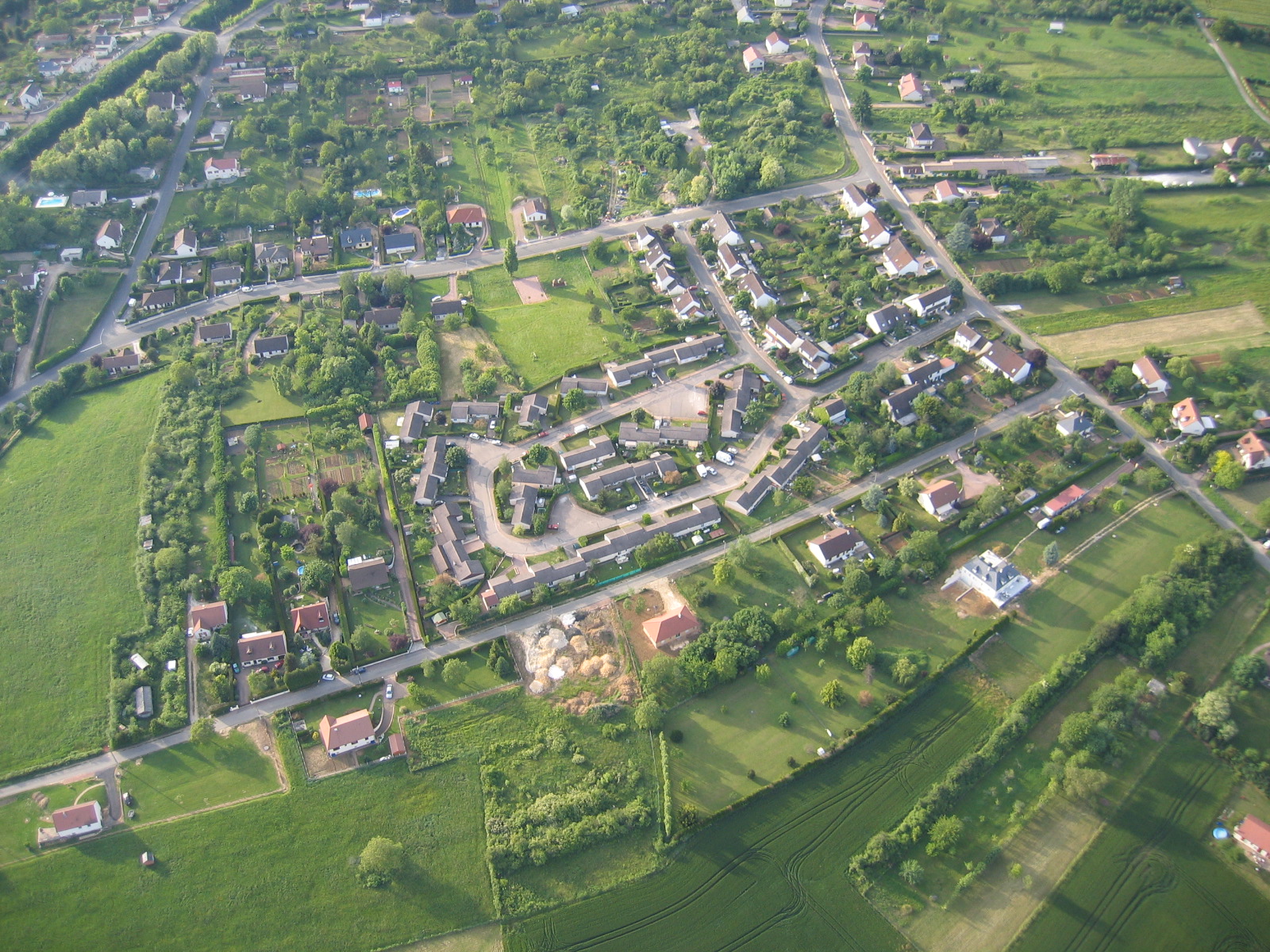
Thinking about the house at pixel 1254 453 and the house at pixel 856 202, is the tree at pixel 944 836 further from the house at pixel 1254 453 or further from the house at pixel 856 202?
the house at pixel 856 202

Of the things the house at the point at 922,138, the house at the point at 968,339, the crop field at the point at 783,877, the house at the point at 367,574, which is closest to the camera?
the crop field at the point at 783,877

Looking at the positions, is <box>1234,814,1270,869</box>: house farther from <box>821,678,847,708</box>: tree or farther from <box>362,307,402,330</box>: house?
<box>362,307,402,330</box>: house

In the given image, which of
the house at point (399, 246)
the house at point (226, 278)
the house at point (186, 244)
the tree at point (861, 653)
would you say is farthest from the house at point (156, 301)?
the tree at point (861, 653)

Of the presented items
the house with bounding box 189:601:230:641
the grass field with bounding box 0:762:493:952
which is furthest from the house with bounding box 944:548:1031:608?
the house with bounding box 189:601:230:641

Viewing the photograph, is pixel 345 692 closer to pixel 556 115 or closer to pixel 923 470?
pixel 923 470

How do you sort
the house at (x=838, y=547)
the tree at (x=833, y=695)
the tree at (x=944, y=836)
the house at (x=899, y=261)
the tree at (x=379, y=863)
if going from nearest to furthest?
the tree at (x=944, y=836) → the tree at (x=379, y=863) → the tree at (x=833, y=695) → the house at (x=838, y=547) → the house at (x=899, y=261)

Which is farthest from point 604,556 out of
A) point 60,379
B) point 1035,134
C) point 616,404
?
point 1035,134
